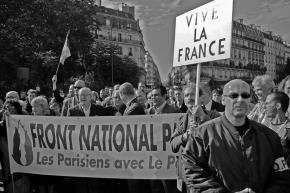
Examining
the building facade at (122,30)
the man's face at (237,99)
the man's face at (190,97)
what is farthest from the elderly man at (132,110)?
the building facade at (122,30)

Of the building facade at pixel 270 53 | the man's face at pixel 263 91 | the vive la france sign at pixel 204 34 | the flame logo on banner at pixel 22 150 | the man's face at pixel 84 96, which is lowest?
the flame logo on banner at pixel 22 150

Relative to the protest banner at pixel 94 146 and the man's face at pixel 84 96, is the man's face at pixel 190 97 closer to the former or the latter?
the protest banner at pixel 94 146

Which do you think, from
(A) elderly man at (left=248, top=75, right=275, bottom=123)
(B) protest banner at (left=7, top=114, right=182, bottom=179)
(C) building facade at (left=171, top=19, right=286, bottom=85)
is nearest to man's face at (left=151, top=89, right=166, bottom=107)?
(B) protest banner at (left=7, top=114, right=182, bottom=179)

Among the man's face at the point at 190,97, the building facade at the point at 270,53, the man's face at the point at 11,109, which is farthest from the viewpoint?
the building facade at the point at 270,53

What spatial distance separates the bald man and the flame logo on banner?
3.26m

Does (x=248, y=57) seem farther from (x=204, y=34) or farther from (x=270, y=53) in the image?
(x=204, y=34)

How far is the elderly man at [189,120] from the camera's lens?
410 centimetres

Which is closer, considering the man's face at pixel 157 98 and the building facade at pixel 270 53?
the man's face at pixel 157 98

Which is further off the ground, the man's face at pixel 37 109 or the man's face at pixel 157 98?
the man's face at pixel 157 98

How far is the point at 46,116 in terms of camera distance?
5703 mm

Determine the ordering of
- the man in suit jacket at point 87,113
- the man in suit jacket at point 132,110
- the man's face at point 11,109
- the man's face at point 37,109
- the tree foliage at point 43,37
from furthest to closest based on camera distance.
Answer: the tree foliage at point 43,37 < the man's face at point 11,109 < the man's face at point 37,109 < the man in suit jacket at point 87,113 < the man in suit jacket at point 132,110

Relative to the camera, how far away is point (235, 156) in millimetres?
3027

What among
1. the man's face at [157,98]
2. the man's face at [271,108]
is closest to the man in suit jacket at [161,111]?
the man's face at [157,98]

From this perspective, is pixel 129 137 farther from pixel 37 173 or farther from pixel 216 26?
pixel 216 26
